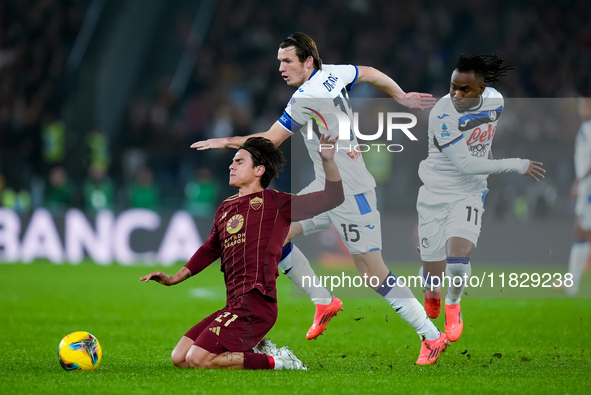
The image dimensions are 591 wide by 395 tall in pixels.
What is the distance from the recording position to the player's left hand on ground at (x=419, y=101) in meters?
6.06

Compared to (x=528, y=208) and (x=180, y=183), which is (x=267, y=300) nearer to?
(x=528, y=208)

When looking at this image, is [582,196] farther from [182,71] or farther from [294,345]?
[182,71]

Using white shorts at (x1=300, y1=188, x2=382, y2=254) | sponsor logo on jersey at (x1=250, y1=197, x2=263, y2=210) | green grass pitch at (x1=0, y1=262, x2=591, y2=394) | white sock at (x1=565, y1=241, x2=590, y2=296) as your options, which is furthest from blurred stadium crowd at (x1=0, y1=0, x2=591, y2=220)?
sponsor logo on jersey at (x1=250, y1=197, x2=263, y2=210)

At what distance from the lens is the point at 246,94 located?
59.0ft

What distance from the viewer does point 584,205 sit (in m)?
10.3

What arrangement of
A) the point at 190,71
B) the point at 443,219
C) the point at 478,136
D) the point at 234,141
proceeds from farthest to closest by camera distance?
the point at 190,71
the point at 443,219
the point at 478,136
the point at 234,141

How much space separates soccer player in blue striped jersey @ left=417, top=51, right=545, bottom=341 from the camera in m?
5.96

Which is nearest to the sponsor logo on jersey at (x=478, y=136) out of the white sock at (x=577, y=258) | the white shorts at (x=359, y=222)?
the white shorts at (x=359, y=222)

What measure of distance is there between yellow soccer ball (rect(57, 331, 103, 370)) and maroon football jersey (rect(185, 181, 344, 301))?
0.81 m

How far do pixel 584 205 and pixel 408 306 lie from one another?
5283 mm

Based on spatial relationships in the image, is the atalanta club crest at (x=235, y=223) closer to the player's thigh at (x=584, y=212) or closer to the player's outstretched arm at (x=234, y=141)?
the player's outstretched arm at (x=234, y=141)

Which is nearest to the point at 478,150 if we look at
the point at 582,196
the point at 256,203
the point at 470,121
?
the point at 470,121

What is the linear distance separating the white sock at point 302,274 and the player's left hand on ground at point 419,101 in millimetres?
1351

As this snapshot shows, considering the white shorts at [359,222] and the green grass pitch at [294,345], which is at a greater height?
the white shorts at [359,222]
